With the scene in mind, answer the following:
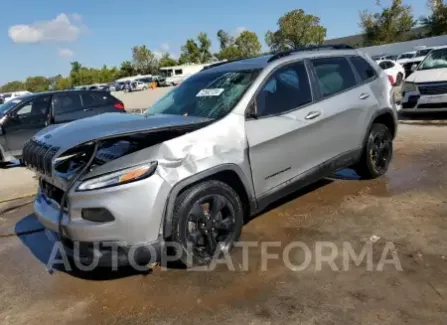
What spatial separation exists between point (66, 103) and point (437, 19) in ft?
157

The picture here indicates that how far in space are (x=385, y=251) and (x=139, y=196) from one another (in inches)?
85.4

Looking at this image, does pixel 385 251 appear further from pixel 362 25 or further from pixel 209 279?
pixel 362 25

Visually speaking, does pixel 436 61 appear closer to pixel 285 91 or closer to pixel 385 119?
pixel 385 119

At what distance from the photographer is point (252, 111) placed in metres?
3.99

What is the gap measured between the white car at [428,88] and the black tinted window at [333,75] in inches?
221

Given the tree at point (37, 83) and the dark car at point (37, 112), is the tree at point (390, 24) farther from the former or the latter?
the tree at point (37, 83)

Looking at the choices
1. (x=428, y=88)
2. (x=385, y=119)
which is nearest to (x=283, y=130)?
(x=385, y=119)

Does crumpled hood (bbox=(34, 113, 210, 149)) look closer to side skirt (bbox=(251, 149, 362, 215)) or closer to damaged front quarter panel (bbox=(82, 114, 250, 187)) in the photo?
damaged front quarter panel (bbox=(82, 114, 250, 187))

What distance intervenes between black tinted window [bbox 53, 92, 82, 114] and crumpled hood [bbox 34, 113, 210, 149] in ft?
20.2

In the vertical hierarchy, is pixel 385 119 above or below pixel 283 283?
above

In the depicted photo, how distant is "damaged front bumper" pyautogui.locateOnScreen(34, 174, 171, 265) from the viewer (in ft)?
10.4

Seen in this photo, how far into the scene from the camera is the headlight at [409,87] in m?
10.3

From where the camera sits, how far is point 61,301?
348 centimetres

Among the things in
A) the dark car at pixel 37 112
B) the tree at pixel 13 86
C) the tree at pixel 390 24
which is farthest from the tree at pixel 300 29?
the tree at pixel 13 86
